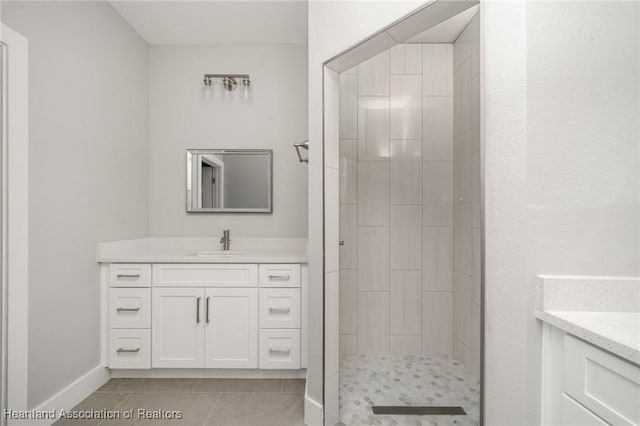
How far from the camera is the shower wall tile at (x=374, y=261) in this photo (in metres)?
2.46

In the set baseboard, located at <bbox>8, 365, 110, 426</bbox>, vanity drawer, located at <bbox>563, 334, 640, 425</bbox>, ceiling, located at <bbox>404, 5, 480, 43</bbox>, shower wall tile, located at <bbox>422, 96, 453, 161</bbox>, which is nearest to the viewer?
vanity drawer, located at <bbox>563, 334, 640, 425</bbox>

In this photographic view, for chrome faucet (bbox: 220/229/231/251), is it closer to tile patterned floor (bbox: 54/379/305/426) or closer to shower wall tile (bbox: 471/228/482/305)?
tile patterned floor (bbox: 54/379/305/426)

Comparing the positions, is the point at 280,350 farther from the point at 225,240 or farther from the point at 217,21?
the point at 217,21

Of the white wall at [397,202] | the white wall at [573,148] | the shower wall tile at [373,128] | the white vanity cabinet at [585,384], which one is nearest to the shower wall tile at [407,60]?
the white wall at [397,202]

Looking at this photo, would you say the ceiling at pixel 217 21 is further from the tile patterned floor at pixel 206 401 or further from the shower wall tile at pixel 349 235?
the tile patterned floor at pixel 206 401

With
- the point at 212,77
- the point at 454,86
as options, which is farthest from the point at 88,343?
the point at 454,86

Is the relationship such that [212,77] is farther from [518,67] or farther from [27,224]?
[518,67]

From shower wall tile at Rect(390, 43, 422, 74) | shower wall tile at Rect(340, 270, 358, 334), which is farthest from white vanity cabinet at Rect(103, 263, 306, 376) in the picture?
shower wall tile at Rect(390, 43, 422, 74)

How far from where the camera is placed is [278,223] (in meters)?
2.61

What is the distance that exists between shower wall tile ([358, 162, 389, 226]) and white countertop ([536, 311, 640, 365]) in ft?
5.40

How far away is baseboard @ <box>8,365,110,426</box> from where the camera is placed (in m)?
1.56

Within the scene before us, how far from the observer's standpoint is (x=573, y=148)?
34.2 inches

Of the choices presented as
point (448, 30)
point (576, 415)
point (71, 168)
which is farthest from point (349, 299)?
point (448, 30)

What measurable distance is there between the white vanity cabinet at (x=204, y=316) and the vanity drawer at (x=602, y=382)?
1.50 metres
